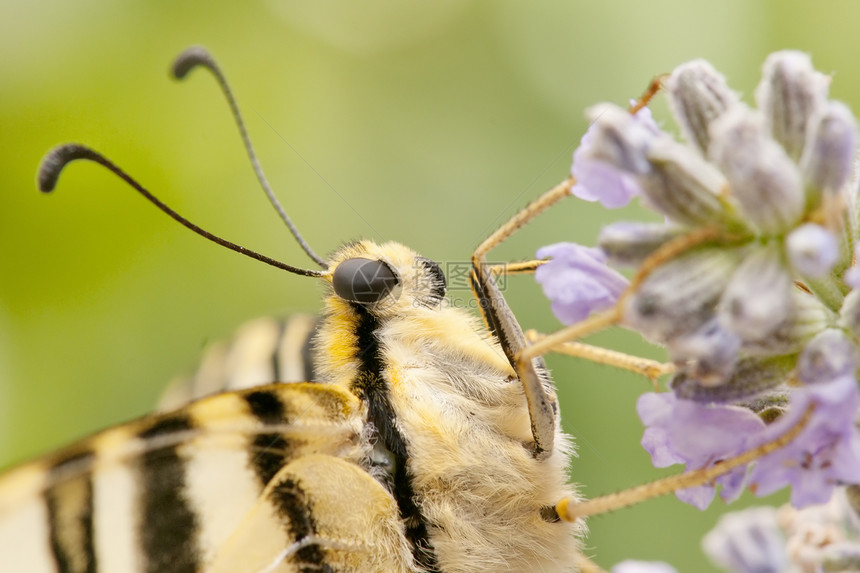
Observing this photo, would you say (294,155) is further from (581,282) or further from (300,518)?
(581,282)

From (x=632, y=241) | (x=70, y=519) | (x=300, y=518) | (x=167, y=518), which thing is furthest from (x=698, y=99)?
(x=70, y=519)

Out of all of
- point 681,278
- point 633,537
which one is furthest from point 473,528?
point 633,537

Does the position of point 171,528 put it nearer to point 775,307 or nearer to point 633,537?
point 775,307

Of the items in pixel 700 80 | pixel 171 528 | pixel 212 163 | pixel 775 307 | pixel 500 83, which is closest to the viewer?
pixel 775 307

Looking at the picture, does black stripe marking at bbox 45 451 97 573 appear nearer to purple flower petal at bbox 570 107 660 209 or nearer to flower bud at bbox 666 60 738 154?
purple flower petal at bbox 570 107 660 209

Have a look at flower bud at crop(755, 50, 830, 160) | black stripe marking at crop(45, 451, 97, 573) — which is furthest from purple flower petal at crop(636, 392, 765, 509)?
black stripe marking at crop(45, 451, 97, 573)

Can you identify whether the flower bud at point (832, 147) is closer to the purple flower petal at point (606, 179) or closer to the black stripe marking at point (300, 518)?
the purple flower petal at point (606, 179)
